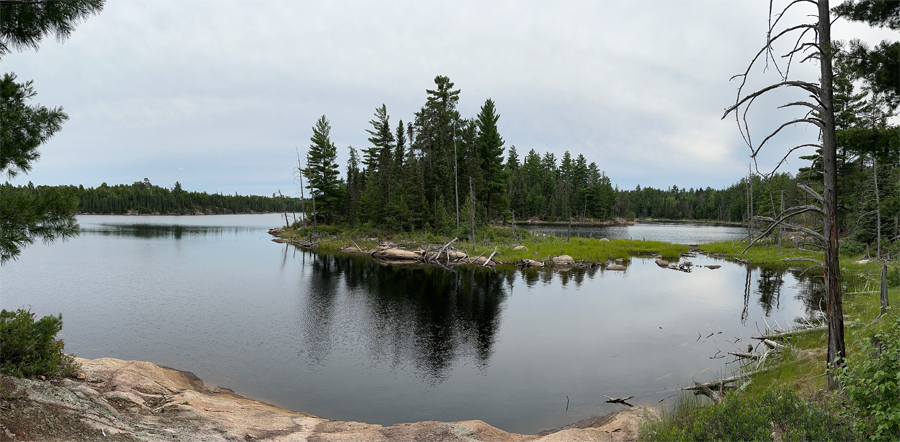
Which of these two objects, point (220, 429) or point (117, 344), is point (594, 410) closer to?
point (220, 429)

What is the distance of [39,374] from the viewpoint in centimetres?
774

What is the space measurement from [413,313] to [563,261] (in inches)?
850

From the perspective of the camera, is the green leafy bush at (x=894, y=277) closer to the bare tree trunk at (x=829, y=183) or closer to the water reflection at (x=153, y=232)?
the bare tree trunk at (x=829, y=183)

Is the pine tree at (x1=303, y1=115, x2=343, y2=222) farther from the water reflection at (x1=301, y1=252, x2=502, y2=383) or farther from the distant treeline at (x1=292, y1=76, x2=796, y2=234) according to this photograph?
the water reflection at (x1=301, y1=252, x2=502, y2=383)

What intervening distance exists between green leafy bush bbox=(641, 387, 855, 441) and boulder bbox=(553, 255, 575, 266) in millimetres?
32142

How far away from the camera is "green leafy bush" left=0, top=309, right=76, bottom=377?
7.20 metres

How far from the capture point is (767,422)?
19.3ft

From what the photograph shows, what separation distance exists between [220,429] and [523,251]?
36.0 meters

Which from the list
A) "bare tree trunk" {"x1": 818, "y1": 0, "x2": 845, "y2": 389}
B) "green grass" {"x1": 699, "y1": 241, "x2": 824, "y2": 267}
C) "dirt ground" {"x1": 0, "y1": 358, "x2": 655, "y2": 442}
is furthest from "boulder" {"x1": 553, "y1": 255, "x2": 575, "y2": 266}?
"bare tree trunk" {"x1": 818, "y1": 0, "x2": 845, "y2": 389}

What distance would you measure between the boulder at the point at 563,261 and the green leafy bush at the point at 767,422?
3214cm

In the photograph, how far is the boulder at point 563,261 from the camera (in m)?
38.3

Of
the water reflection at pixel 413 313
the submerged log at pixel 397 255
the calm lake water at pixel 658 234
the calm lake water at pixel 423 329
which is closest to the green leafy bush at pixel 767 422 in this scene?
the calm lake water at pixel 423 329

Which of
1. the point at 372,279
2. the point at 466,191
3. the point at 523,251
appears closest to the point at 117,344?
the point at 372,279

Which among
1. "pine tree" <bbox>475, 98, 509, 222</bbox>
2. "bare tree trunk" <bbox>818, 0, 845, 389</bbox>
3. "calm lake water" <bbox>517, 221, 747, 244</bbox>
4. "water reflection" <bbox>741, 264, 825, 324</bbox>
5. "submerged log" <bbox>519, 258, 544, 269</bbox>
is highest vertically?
"pine tree" <bbox>475, 98, 509, 222</bbox>
